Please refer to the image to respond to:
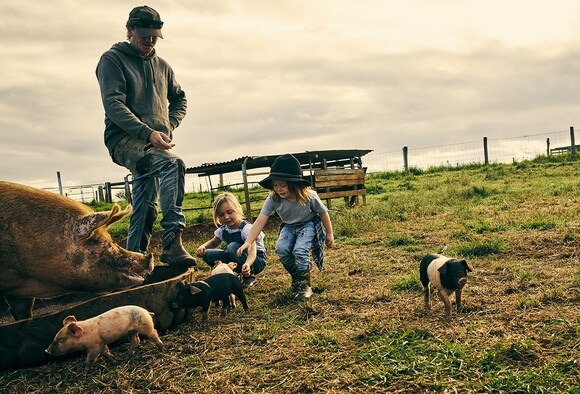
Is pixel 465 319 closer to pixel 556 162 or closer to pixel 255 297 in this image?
pixel 255 297

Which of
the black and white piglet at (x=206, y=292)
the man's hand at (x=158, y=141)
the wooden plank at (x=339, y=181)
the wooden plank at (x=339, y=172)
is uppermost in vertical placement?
the man's hand at (x=158, y=141)

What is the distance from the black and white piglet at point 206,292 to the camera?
13.1 ft

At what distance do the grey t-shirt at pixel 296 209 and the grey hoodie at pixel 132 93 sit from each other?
1.40 metres

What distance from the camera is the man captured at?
485cm

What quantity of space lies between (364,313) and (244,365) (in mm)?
1248

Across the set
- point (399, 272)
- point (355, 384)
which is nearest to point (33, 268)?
point (355, 384)

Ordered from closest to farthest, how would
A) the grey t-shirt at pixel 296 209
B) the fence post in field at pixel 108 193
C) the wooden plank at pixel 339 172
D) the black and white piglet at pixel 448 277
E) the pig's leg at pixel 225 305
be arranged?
1. the black and white piglet at pixel 448 277
2. the pig's leg at pixel 225 305
3. the grey t-shirt at pixel 296 209
4. the wooden plank at pixel 339 172
5. the fence post in field at pixel 108 193

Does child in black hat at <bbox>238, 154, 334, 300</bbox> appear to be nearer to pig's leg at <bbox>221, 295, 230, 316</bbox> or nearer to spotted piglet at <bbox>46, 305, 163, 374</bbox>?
pig's leg at <bbox>221, 295, 230, 316</bbox>

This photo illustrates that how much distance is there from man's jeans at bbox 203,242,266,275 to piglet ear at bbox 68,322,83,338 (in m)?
2.50

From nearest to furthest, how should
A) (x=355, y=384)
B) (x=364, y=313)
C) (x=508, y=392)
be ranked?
(x=508, y=392) < (x=355, y=384) < (x=364, y=313)

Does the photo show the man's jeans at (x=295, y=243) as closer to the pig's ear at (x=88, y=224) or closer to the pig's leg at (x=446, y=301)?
the pig's leg at (x=446, y=301)

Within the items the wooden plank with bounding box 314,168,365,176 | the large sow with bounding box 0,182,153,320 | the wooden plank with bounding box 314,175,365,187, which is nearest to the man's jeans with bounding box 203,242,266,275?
the large sow with bounding box 0,182,153,320

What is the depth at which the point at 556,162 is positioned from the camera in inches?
840

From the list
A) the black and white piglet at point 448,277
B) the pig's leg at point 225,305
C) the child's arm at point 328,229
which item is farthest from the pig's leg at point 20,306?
the black and white piglet at point 448,277
